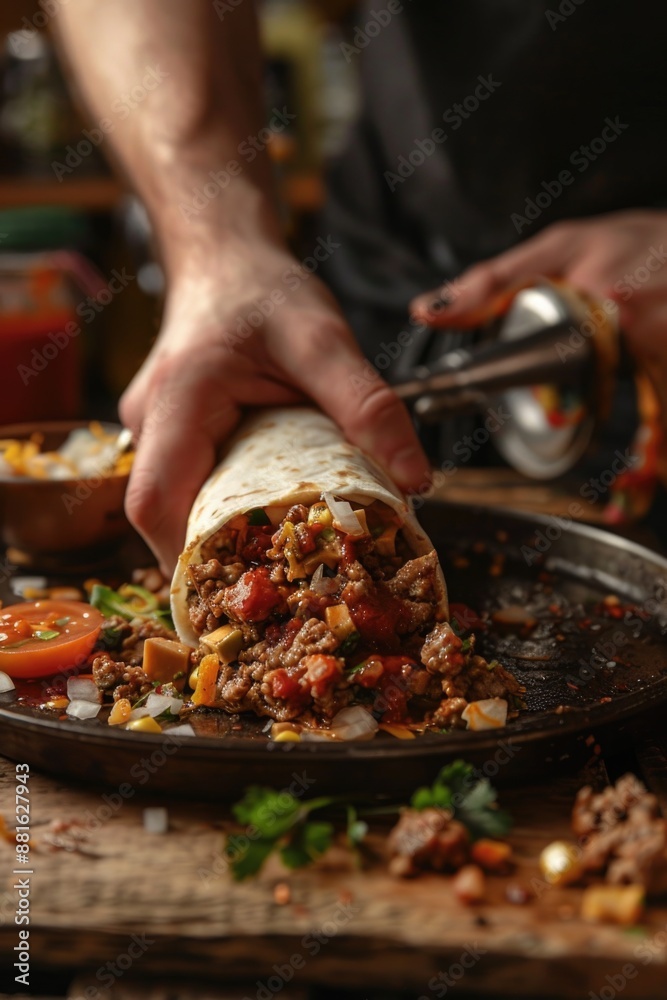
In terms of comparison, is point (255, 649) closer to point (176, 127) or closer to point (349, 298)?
point (176, 127)

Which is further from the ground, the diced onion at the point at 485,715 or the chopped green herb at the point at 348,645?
the chopped green herb at the point at 348,645

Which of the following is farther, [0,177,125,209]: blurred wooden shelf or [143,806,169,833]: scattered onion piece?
[0,177,125,209]: blurred wooden shelf

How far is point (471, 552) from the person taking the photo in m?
2.75

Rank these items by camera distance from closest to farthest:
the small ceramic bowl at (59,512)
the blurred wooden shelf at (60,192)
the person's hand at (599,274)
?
the small ceramic bowl at (59,512), the person's hand at (599,274), the blurred wooden shelf at (60,192)

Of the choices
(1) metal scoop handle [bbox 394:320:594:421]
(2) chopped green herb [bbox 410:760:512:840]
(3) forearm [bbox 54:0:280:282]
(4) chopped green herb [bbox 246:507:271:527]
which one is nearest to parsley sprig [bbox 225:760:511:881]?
(2) chopped green herb [bbox 410:760:512:840]

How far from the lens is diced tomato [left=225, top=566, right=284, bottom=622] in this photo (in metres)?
2.00

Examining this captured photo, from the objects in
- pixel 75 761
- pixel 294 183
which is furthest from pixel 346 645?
pixel 294 183

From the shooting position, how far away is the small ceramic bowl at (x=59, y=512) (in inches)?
102

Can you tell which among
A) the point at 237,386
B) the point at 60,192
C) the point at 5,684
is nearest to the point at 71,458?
the point at 237,386

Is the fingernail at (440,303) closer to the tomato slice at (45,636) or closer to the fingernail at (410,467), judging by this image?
the fingernail at (410,467)

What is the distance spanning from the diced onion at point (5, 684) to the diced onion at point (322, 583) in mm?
599

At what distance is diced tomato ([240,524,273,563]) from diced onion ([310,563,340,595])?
5.8 inches

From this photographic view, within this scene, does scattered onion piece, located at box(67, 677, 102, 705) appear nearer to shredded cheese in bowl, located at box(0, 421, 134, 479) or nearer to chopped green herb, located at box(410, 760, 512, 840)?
chopped green herb, located at box(410, 760, 512, 840)

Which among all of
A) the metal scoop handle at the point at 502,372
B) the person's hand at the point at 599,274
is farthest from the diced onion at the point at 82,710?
the person's hand at the point at 599,274
